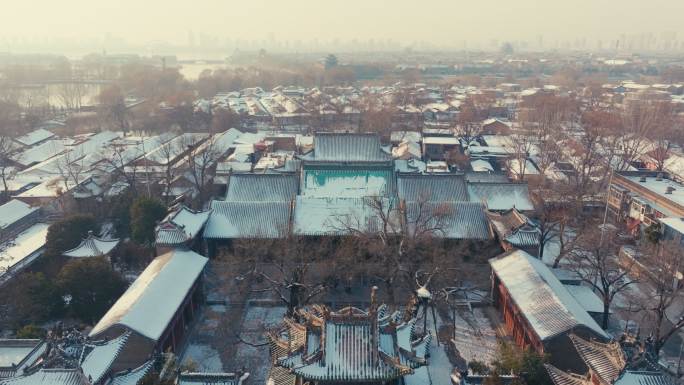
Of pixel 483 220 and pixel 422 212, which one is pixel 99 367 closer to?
pixel 422 212

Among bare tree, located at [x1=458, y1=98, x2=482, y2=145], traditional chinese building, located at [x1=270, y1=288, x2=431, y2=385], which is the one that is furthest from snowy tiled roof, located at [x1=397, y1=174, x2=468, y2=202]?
bare tree, located at [x1=458, y1=98, x2=482, y2=145]

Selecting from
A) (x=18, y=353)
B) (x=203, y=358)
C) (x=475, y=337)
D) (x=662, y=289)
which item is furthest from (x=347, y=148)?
(x=18, y=353)

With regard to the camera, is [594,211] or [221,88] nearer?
[594,211]

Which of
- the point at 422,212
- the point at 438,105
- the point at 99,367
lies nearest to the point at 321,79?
the point at 438,105

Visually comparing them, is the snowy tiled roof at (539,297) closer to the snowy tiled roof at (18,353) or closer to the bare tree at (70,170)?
the snowy tiled roof at (18,353)

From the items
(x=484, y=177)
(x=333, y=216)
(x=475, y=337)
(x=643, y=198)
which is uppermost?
(x=333, y=216)

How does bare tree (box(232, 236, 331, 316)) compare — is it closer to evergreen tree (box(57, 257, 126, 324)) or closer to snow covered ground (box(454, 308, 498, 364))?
evergreen tree (box(57, 257, 126, 324))

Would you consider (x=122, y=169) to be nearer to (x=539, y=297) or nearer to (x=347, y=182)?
(x=347, y=182)
